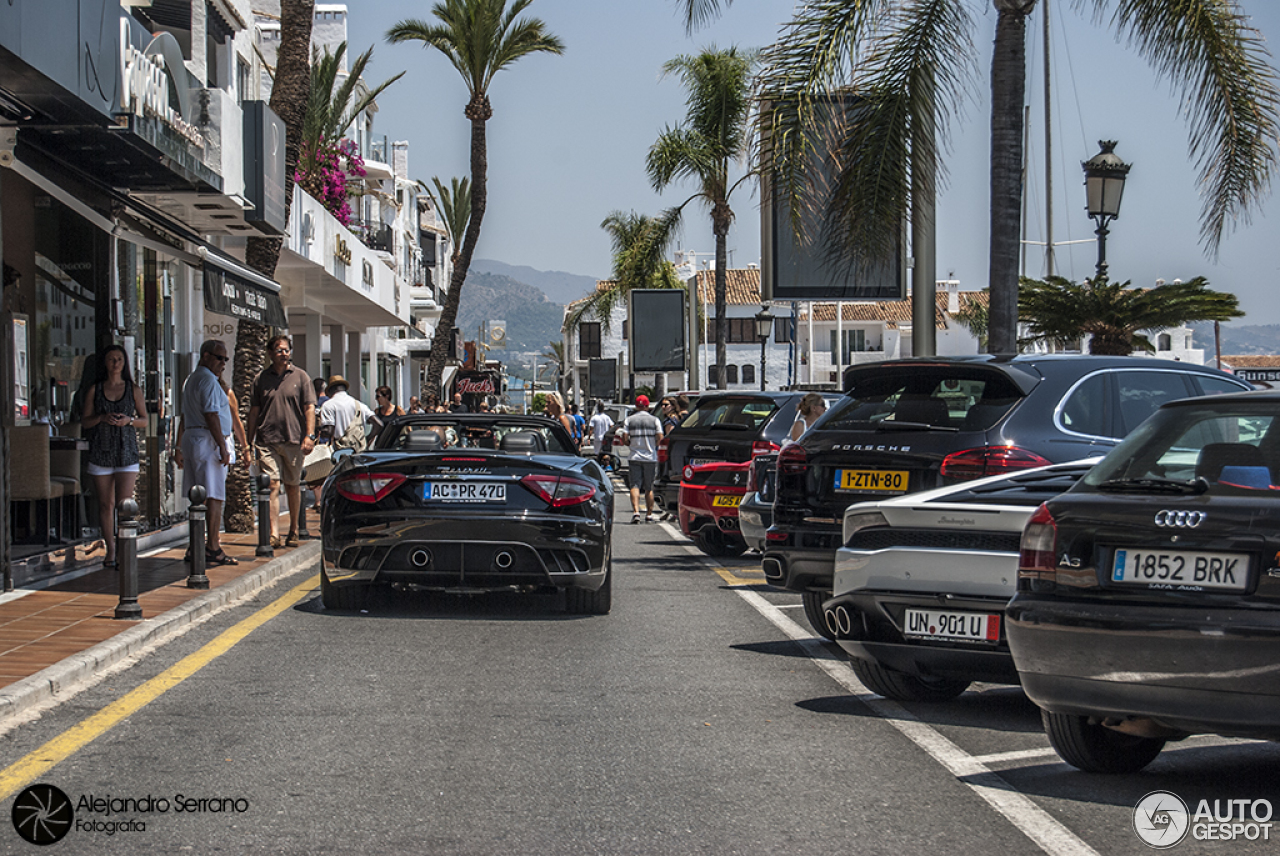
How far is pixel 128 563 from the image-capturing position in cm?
871

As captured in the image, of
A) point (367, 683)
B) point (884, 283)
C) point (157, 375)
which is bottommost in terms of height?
point (367, 683)

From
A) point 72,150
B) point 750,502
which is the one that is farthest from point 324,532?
point 72,150

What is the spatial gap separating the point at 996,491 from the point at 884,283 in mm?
12154

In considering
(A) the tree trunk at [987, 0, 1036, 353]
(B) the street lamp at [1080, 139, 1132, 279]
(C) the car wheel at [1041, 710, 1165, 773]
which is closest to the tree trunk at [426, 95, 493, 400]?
(B) the street lamp at [1080, 139, 1132, 279]

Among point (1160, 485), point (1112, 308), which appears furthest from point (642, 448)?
point (1160, 485)

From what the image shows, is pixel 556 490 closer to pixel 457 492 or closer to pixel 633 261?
pixel 457 492

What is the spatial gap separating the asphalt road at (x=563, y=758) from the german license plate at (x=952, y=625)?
0.42 metres

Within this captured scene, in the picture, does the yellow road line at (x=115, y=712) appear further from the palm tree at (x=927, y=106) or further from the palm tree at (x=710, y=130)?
the palm tree at (x=710, y=130)

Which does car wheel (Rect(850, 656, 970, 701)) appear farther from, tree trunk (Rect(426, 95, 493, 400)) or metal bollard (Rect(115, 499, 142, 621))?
tree trunk (Rect(426, 95, 493, 400))

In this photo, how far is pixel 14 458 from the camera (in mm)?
11789

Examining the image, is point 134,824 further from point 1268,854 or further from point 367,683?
point 1268,854

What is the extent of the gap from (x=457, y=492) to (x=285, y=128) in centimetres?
906

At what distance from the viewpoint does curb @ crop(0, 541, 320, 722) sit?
6.36 meters

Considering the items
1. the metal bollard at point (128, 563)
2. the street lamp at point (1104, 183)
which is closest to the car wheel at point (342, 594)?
the metal bollard at point (128, 563)
